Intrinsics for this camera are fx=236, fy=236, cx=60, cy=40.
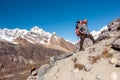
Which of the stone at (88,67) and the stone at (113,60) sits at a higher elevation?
the stone at (113,60)

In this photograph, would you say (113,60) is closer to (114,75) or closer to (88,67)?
(114,75)

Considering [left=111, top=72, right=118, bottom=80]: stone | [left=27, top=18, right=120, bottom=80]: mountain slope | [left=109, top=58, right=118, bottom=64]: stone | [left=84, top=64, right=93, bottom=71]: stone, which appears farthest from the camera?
[left=84, top=64, right=93, bottom=71]: stone

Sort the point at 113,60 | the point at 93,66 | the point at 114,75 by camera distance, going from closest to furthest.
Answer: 1. the point at 114,75
2. the point at 113,60
3. the point at 93,66

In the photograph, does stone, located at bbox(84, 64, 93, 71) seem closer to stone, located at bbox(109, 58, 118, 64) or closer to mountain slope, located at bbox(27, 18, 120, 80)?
mountain slope, located at bbox(27, 18, 120, 80)

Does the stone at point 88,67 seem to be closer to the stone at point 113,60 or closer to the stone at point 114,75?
the stone at point 113,60

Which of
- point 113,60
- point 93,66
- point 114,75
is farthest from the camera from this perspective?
point 93,66

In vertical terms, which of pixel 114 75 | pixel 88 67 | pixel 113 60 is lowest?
pixel 114 75

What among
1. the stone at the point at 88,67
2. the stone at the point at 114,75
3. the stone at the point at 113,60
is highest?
the stone at the point at 113,60

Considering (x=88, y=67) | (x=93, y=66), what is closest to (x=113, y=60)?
(x=93, y=66)

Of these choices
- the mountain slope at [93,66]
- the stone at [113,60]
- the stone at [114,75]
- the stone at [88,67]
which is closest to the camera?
the stone at [114,75]

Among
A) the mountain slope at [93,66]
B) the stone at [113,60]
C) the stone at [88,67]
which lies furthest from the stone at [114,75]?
the stone at [88,67]

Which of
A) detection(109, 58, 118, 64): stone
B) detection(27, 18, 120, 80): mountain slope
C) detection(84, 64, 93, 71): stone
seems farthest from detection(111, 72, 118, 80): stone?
detection(84, 64, 93, 71): stone

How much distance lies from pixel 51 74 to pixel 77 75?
9.38 feet

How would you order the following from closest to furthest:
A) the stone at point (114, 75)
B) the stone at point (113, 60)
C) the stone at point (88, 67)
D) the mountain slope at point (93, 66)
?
the stone at point (114, 75) < the mountain slope at point (93, 66) < the stone at point (113, 60) < the stone at point (88, 67)
